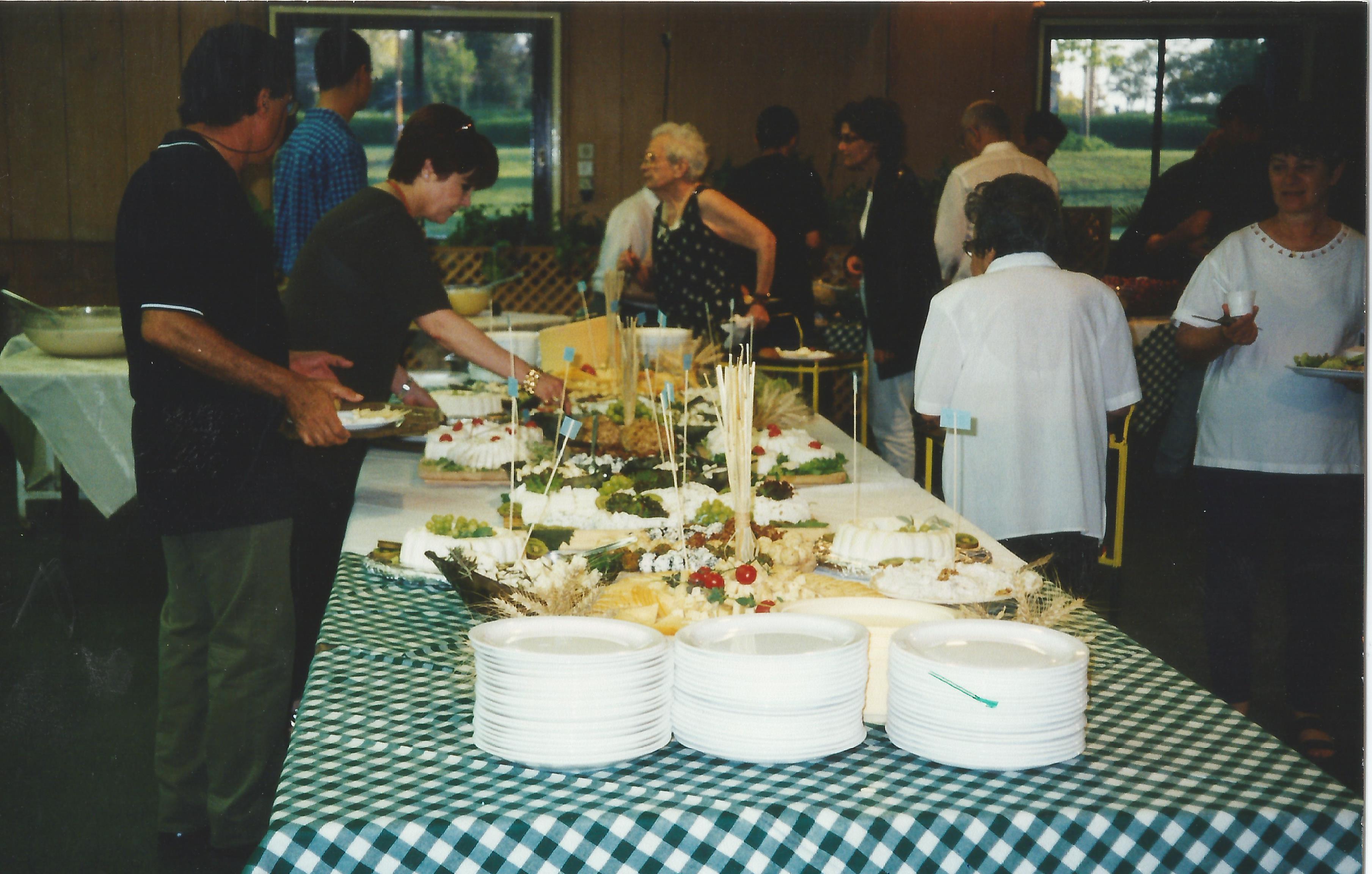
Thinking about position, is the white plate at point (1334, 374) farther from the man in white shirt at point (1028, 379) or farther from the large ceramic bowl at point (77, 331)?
the large ceramic bowl at point (77, 331)

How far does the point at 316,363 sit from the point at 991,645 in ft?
5.76

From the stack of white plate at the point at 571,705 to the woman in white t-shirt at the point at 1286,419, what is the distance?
6.27 feet

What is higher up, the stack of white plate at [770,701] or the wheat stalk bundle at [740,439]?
the wheat stalk bundle at [740,439]

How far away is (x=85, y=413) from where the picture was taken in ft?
13.1

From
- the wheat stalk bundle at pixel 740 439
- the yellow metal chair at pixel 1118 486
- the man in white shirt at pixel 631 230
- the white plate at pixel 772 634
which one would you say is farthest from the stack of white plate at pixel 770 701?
the man in white shirt at pixel 631 230

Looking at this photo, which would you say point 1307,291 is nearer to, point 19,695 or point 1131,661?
point 1131,661

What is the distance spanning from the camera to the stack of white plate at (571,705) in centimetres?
118

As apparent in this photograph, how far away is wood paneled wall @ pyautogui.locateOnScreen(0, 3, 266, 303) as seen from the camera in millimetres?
4250

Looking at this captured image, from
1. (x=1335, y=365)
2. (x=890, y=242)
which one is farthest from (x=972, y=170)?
(x=1335, y=365)

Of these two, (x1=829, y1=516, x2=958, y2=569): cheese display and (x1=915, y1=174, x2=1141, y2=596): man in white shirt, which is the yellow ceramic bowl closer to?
(x1=915, y1=174, x2=1141, y2=596): man in white shirt

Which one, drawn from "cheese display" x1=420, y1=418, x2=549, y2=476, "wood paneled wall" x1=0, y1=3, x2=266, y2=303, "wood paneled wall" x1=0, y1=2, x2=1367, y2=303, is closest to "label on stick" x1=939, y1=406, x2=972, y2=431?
"cheese display" x1=420, y1=418, x2=549, y2=476

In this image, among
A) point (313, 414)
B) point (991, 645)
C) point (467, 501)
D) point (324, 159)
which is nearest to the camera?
point (991, 645)

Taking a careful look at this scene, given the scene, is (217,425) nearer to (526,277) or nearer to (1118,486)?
(1118,486)

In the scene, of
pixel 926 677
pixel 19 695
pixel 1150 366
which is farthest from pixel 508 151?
pixel 926 677
